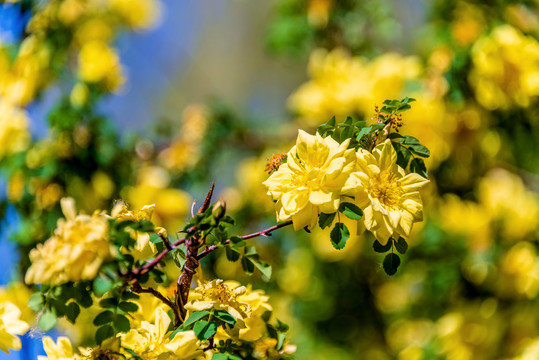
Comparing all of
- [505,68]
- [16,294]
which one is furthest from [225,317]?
[505,68]

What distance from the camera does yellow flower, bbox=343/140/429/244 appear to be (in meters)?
0.50

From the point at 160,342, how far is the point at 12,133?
83 centimetres

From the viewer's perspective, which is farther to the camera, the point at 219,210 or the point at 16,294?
the point at 16,294

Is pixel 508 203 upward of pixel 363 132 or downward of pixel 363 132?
upward

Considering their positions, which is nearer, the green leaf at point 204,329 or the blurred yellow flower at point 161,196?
the green leaf at point 204,329

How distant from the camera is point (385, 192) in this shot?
518mm

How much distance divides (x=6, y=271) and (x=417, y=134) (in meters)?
0.80

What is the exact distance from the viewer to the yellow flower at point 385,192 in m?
0.50

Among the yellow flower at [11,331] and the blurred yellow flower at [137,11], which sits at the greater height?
the blurred yellow flower at [137,11]

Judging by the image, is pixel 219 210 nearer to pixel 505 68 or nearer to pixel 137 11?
pixel 505 68

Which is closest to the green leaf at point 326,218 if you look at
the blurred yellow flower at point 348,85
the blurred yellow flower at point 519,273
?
the blurred yellow flower at point 348,85

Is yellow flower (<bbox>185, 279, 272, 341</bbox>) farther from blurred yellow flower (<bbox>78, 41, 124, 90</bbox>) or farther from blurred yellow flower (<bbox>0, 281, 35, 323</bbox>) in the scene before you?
blurred yellow flower (<bbox>78, 41, 124, 90</bbox>)

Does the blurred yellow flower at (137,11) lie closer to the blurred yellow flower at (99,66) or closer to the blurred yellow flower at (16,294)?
the blurred yellow flower at (99,66)

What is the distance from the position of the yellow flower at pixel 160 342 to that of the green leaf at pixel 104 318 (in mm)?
41
